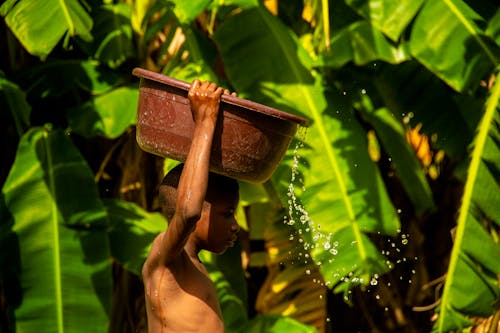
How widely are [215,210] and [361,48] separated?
209 centimetres

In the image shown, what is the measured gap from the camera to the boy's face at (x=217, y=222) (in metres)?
3.54

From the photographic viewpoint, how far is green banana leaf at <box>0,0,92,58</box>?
5238mm

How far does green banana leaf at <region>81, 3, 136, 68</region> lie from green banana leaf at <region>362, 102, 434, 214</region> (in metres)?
1.31

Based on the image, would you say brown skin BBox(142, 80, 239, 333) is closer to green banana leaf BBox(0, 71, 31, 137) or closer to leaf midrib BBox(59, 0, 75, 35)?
leaf midrib BBox(59, 0, 75, 35)

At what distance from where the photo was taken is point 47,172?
5.59 m

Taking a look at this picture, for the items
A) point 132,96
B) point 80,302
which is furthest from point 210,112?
point 132,96

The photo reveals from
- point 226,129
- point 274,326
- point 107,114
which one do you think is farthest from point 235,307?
point 226,129

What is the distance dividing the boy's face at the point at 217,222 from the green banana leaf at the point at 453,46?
6.54 feet

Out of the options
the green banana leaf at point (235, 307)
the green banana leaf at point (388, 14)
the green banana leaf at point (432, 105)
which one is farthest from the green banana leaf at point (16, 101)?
the green banana leaf at point (432, 105)

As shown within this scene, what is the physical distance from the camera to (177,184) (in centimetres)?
356

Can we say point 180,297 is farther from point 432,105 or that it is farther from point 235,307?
point 432,105

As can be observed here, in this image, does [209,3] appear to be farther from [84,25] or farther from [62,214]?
[62,214]

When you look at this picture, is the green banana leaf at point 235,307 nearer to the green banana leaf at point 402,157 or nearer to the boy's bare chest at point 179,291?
the green banana leaf at point 402,157

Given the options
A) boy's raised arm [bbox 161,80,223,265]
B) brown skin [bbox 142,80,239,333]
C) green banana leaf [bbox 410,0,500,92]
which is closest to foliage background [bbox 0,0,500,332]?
green banana leaf [bbox 410,0,500,92]
